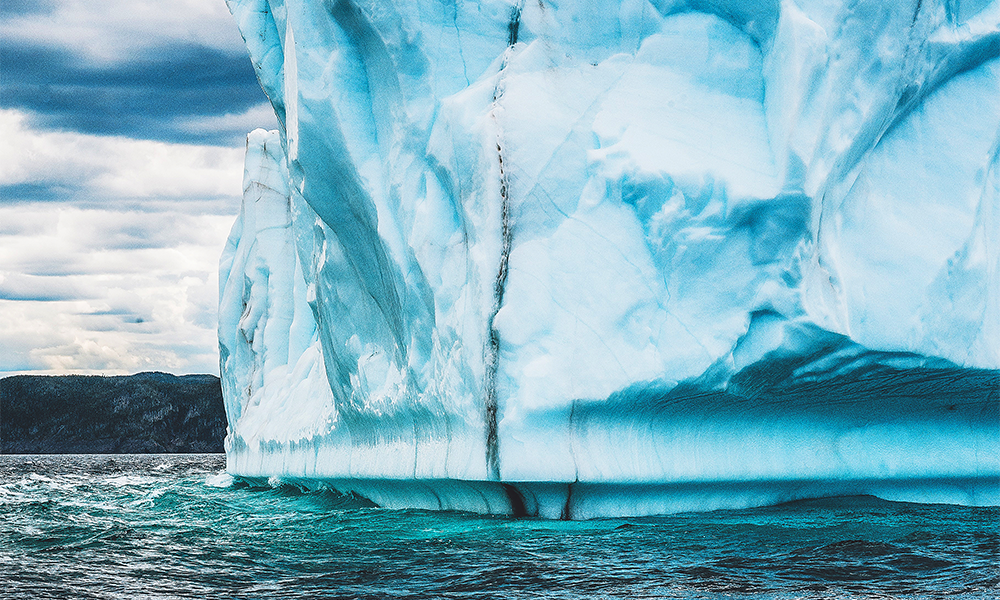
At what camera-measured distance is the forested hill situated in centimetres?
7325

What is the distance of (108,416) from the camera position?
77.6m

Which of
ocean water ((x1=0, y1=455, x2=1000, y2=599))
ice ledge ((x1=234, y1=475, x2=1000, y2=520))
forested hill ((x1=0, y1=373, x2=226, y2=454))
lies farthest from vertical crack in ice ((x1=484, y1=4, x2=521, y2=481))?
forested hill ((x1=0, y1=373, x2=226, y2=454))

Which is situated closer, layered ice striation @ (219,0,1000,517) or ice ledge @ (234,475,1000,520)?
layered ice striation @ (219,0,1000,517)

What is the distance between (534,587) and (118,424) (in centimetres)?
7972

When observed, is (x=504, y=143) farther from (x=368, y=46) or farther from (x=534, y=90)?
(x=368, y=46)

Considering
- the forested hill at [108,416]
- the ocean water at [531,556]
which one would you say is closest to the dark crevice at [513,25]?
the ocean water at [531,556]

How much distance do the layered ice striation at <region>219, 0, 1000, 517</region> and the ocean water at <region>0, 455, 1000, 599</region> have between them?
394 millimetres

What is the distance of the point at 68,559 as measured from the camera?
18.1ft

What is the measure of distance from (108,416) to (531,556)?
8003 centimetres

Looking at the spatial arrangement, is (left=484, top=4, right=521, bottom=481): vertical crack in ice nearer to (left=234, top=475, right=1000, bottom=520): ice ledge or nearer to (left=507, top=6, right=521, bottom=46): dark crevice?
(left=234, top=475, right=1000, bottom=520): ice ledge

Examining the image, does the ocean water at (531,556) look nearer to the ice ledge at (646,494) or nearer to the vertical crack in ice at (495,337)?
the ice ledge at (646,494)

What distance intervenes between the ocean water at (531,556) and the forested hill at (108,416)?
67.5 m

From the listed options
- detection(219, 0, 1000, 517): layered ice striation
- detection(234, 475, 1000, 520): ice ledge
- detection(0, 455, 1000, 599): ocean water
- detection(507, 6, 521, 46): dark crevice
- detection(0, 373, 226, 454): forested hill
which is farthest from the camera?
detection(0, 373, 226, 454): forested hill

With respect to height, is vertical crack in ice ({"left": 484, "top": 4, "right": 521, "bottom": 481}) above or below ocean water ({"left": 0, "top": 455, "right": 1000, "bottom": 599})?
above
